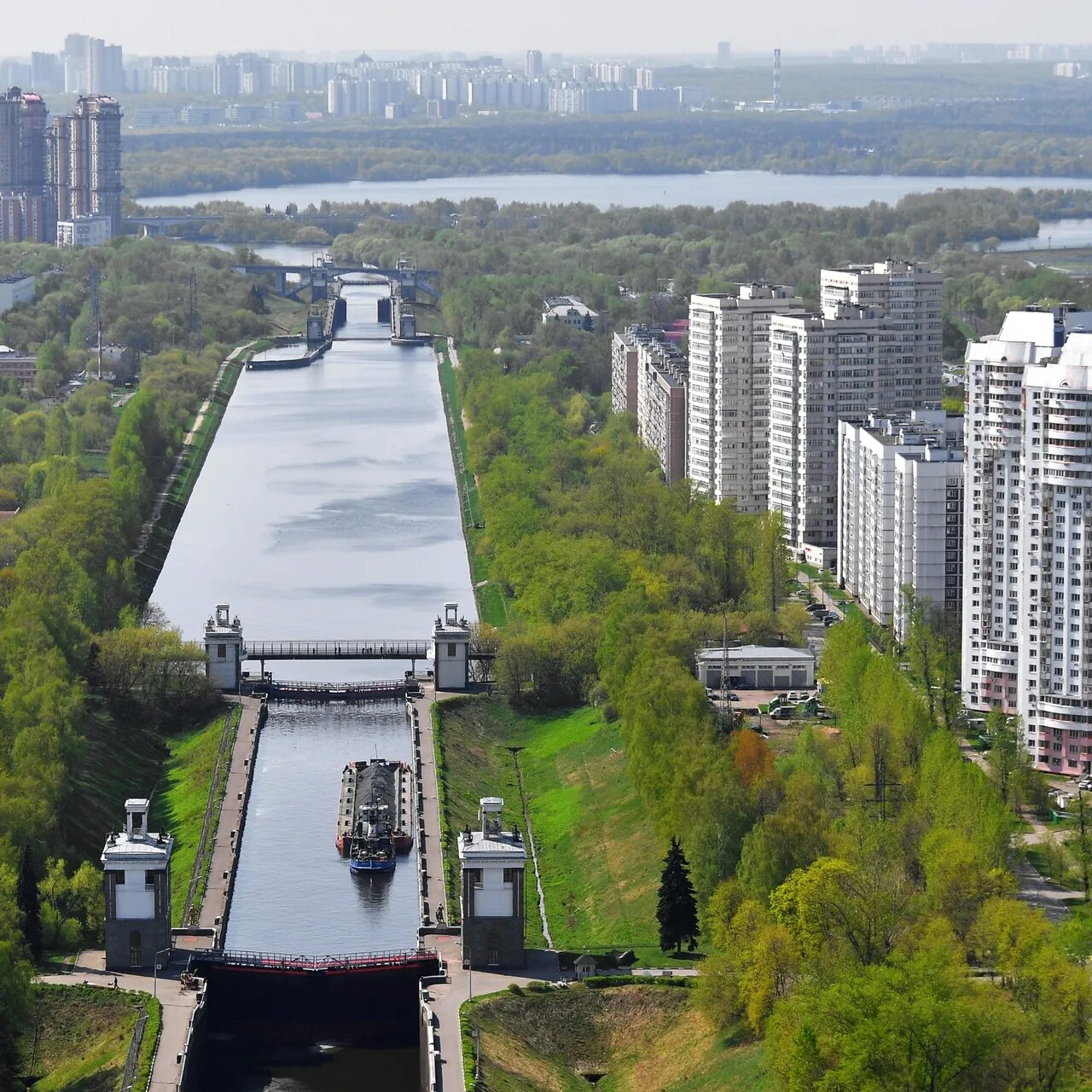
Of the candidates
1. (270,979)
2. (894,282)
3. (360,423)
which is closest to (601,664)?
(270,979)

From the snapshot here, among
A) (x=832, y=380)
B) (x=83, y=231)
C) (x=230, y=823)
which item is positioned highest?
(x=832, y=380)

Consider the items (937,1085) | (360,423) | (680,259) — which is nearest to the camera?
(937,1085)

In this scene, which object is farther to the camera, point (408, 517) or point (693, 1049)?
point (408, 517)

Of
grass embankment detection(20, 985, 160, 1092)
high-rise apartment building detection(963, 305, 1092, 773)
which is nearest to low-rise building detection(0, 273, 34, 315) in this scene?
high-rise apartment building detection(963, 305, 1092, 773)

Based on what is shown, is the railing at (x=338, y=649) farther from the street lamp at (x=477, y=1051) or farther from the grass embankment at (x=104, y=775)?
the street lamp at (x=477, y=1051)

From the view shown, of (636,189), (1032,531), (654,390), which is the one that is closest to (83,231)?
(654,390)

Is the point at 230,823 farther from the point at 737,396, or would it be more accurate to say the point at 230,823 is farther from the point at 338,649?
the point at 737,396

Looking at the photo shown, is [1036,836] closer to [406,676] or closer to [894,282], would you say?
[406,676]
